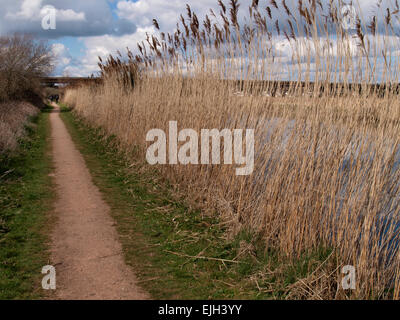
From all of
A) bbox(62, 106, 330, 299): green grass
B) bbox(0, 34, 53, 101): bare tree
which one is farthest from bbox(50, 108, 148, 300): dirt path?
bbox(0, 34, 53, 101): bare tree

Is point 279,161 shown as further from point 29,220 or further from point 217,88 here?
point 29,220

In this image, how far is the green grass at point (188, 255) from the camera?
3.95 meters

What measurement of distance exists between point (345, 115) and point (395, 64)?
2.21 feet

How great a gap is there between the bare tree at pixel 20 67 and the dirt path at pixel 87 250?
558 inches

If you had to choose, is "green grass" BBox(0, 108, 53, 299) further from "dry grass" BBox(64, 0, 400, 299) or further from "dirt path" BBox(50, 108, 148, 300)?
"dry grass" BBox(64, 0, 400, 299)

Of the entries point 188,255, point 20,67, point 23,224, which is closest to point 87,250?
point 188,255

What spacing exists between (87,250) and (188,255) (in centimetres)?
128

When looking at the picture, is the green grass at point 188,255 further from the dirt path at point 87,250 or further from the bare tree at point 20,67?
the bare tree at point 20,67

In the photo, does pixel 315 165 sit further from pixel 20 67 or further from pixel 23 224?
pixel 20 67

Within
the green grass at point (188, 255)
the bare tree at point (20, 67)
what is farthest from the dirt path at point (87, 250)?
the bare tree at point (20, 67)

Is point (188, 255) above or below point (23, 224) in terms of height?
below

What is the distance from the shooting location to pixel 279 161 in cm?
462

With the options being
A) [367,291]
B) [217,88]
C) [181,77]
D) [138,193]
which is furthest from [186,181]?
[367,291]

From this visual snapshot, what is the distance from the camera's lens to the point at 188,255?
483 centimetres
